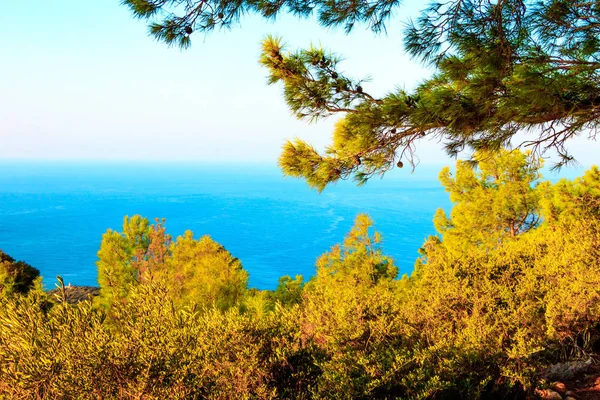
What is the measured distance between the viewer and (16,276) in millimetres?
21406

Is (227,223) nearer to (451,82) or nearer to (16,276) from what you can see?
(16,276)

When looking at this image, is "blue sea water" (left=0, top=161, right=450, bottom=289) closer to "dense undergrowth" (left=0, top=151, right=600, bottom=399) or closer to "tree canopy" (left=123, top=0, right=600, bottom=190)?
"dense undergrowth" (left=0, top=151, right=600, bottom=399)

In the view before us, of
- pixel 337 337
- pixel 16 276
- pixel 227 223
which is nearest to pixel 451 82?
pixel 337 337

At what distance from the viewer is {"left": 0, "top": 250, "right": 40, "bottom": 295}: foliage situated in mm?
20663

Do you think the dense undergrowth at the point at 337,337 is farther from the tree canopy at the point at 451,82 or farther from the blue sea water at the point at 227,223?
the blue sea water at the point at 227,223

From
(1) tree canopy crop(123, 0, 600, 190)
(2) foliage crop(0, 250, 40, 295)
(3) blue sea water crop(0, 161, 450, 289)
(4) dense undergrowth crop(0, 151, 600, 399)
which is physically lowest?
(3) blue sea water crop(0, 161, 450, 289)

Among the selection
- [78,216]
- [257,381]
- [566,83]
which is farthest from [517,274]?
[78,216]

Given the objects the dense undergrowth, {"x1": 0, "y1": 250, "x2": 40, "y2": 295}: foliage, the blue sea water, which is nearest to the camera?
the dense undergrowth

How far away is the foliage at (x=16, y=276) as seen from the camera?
20.7 m

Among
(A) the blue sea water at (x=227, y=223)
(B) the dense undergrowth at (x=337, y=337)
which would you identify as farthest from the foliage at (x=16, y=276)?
(A) the blue sea water at (x=227, y=223)

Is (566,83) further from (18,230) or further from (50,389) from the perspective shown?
(18,230)

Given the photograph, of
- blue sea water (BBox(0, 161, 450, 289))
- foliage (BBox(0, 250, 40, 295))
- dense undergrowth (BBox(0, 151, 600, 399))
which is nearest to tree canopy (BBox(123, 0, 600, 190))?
dense undergrowth (BBox(0, 151, 600, 399))

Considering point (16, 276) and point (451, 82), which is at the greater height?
point (451, 82)

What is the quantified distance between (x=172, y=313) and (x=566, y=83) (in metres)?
4.69
